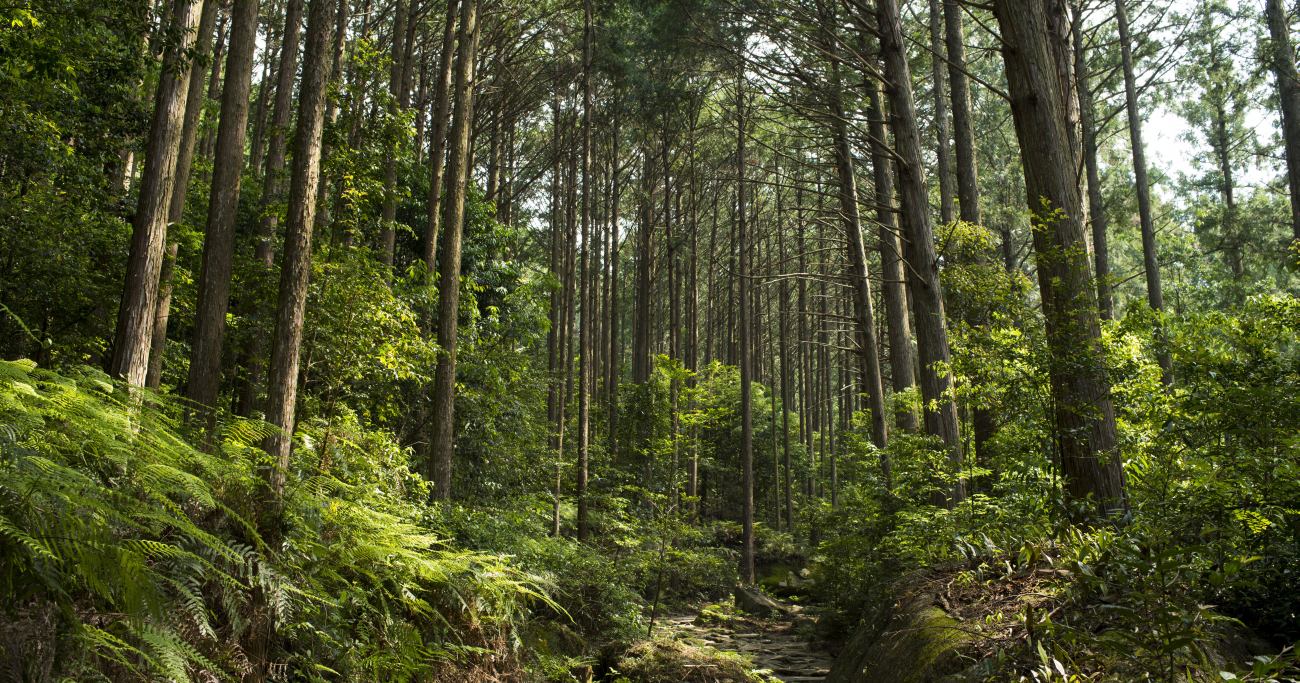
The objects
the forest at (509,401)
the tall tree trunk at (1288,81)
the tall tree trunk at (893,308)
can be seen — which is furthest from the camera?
the tall tree trunk at (1288,81)

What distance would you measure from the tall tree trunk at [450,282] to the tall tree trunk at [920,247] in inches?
242

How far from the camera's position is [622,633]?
1064 cm

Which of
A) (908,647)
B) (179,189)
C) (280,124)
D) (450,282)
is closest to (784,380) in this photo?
(450,282)

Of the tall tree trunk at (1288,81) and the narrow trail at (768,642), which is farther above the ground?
the tall tree trunk at (1288,81)

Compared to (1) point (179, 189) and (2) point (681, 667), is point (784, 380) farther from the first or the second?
(1) point (179, 189)

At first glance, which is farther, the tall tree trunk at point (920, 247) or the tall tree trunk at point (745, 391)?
the tall tree trunk at point (745, 391)

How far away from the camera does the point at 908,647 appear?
4.91 meters

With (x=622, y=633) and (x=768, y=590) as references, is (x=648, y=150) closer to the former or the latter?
(x=768, y=590)

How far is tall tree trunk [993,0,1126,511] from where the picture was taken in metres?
5.59

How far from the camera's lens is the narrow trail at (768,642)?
35.9ft

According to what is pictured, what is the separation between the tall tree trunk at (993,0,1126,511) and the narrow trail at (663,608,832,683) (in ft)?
18.2

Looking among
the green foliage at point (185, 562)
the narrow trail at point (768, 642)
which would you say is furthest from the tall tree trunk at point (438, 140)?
the narrow trail at point (768, 642)

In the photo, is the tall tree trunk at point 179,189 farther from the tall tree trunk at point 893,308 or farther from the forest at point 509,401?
the tall tree trunk at point 893,308

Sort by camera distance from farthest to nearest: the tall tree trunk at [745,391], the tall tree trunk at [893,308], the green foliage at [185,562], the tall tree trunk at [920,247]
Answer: the tall tree trunk at [745,391]
the tall tree trunk at [893,308]
the tall tree trunk at [920,247]
the green foliage at [185,562]
